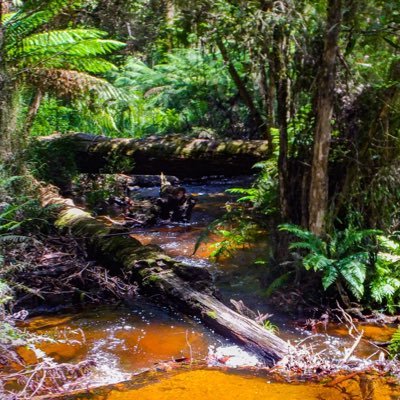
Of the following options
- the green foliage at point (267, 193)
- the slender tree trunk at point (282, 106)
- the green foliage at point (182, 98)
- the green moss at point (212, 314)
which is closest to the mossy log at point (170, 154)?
the green foliage at point (267, 193)

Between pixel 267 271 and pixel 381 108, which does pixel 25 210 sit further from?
pixel 381 108

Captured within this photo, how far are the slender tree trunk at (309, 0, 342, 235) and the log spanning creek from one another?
0.96 m

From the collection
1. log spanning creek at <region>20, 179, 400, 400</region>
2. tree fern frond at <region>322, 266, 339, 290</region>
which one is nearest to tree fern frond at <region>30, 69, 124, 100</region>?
log spanning creek at <region>20, 179, 400, 400</region>

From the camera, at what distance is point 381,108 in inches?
177

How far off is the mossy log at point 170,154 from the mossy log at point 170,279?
8.58ft

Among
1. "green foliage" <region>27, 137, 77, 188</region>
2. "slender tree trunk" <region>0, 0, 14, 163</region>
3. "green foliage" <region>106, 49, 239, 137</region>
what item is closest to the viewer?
"slender tree trunk" <region>0, 0, 14, 163</region>

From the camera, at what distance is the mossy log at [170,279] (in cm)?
382

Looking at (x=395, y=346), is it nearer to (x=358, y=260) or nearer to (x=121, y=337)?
(x=358, y=260)

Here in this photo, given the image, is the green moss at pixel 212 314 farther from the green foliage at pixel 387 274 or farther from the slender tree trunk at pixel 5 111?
the slender tree trunk at pixel 5 111

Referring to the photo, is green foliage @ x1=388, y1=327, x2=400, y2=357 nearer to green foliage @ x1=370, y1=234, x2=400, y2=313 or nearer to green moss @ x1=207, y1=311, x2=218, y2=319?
green foliage @ x1=370, y1=234, x2=400, y2=313

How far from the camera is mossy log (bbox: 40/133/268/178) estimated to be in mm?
8531

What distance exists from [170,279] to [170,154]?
431cm

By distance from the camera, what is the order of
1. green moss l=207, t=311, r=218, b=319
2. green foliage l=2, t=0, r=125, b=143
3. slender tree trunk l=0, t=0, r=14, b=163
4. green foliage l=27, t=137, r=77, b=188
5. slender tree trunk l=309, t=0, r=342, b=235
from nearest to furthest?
green moss l=207, t=311, r=218, b=319 < slender tree trunk l=309, t=0, r=342, b=235 < slender tree trunk l=0, t=0, r=14, b=163 < green foliage l=2, t=0, r=125, b=143 < green foliage l=27, t=137, r=77, b=188

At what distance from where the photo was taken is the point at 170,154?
28.5ft
